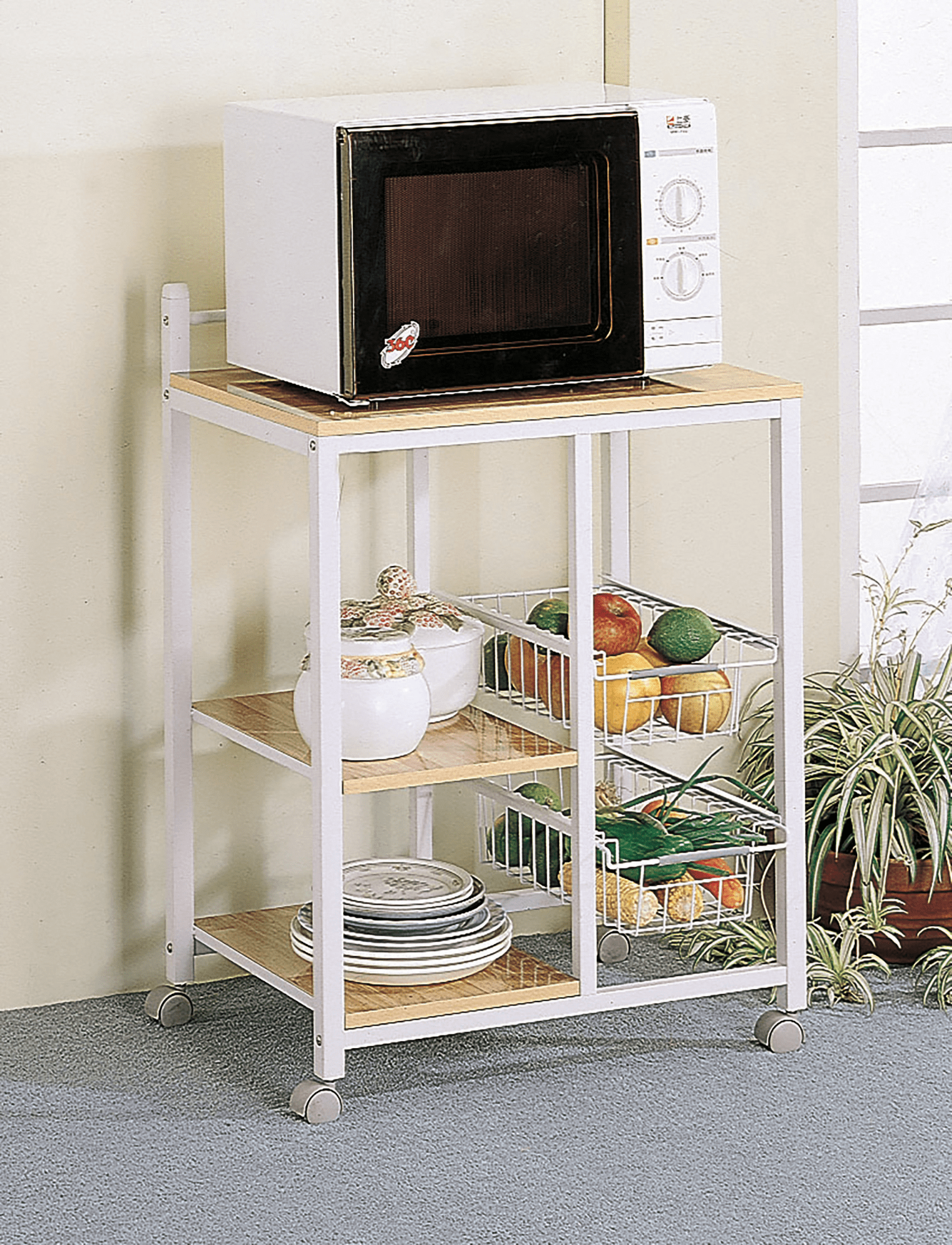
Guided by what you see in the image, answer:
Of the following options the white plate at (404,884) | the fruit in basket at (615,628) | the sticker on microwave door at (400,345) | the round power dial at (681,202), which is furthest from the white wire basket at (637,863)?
the round power dial at (681,202)

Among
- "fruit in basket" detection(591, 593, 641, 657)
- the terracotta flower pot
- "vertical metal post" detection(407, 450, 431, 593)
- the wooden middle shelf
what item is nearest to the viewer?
the wooden middle shelf

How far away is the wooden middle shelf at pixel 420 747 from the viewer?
2629 mm

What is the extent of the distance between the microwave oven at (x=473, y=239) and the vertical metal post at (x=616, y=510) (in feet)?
1.50

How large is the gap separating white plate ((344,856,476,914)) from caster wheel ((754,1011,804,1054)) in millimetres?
439

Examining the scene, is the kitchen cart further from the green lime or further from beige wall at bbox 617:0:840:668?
beige wall at bbox 617:0:840:668

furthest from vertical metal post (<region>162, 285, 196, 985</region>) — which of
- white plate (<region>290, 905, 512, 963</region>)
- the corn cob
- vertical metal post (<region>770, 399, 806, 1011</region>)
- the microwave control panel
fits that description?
vertical metal post (<region>770, 399, 806, 1011</region>)

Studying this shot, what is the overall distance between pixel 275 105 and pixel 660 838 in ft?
3.50

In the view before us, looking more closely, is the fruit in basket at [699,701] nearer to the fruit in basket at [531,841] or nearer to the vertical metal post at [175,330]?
the fruit in basket at [531,841]

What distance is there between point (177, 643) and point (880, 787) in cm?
104

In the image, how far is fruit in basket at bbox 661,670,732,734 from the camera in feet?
9.42

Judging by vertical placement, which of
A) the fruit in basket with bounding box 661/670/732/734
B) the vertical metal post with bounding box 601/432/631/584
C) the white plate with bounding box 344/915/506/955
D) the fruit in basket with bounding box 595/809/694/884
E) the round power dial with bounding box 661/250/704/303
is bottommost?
the white plate with bounding box 344/915/506/955

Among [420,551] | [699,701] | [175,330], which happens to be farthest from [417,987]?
[175,330]

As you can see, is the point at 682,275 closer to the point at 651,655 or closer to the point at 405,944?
the point at 651,655

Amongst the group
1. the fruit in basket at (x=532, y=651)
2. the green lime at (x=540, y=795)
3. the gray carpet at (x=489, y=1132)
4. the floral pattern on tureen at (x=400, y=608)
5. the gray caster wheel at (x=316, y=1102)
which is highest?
the floral pattern on tureen at (x=400, y=608)
